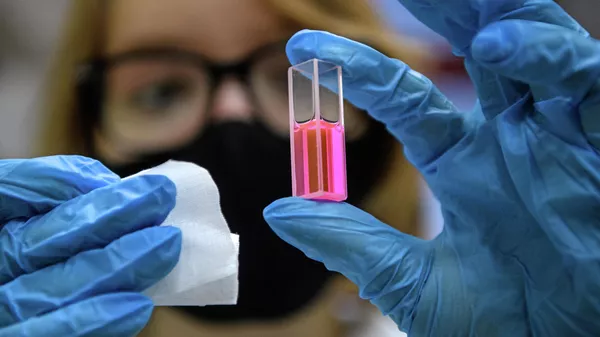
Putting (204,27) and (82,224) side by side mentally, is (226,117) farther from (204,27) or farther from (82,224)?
(82,224)

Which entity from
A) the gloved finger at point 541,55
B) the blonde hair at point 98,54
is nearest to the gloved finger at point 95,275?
the gloved finger at point 541,55

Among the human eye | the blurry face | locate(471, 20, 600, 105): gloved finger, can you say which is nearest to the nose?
the blurry face

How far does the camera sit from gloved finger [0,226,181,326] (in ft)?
2.39

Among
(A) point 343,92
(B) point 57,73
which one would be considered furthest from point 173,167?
(B) point 57,73

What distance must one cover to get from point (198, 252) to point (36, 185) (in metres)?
0.28

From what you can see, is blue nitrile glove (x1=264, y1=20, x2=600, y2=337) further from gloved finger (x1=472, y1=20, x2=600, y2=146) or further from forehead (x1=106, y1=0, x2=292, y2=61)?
forehead (x1=106, y1=0, x2=292, y2=61)

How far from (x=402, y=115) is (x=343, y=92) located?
0.12 metres

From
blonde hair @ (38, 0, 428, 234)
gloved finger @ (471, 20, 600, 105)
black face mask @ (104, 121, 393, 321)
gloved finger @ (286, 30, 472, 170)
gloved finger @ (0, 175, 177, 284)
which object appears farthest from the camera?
blonde hair @ (38, 0, 428, 234)

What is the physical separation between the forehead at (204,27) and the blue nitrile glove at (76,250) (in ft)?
2.72

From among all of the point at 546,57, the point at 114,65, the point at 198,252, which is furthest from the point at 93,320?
the point at 114,65

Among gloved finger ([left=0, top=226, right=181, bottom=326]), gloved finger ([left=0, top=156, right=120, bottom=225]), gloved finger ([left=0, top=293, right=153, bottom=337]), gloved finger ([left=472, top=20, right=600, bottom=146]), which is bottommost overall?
gloved finger ([left=0, top=293, right=153, bottom=337])

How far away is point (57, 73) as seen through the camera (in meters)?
1.65

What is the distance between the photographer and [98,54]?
162cm

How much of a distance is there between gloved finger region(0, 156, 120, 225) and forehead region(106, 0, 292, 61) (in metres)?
0.81
